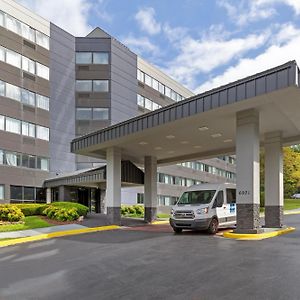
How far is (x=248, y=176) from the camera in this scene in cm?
1616

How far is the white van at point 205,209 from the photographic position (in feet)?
58.1

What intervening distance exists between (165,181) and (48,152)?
18588 millimetres

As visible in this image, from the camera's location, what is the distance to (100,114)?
149 ft

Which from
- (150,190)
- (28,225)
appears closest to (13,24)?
(150,190)

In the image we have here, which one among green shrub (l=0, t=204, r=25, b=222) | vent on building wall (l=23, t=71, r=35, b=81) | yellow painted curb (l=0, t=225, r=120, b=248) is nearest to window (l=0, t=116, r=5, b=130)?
vent on building wall (l=23, t=71, r=35, b=81)

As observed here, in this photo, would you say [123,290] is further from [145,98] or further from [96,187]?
[145,98]

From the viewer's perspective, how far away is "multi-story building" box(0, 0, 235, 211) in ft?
121

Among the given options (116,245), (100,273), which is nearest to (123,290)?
(100,273)

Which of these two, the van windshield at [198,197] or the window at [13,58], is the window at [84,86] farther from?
the van windshield at [198,197]

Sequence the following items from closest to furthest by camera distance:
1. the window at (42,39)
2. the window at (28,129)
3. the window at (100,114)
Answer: the window at (28,129), the window at (42,39), the window at (100,114)

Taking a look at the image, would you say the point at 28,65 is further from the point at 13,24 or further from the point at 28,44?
the point at 13,24

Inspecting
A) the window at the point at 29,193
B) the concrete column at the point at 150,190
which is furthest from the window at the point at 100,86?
the concrete column at the point at 150,190

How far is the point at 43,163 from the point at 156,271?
33.2 meters

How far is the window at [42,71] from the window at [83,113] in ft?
18.4
